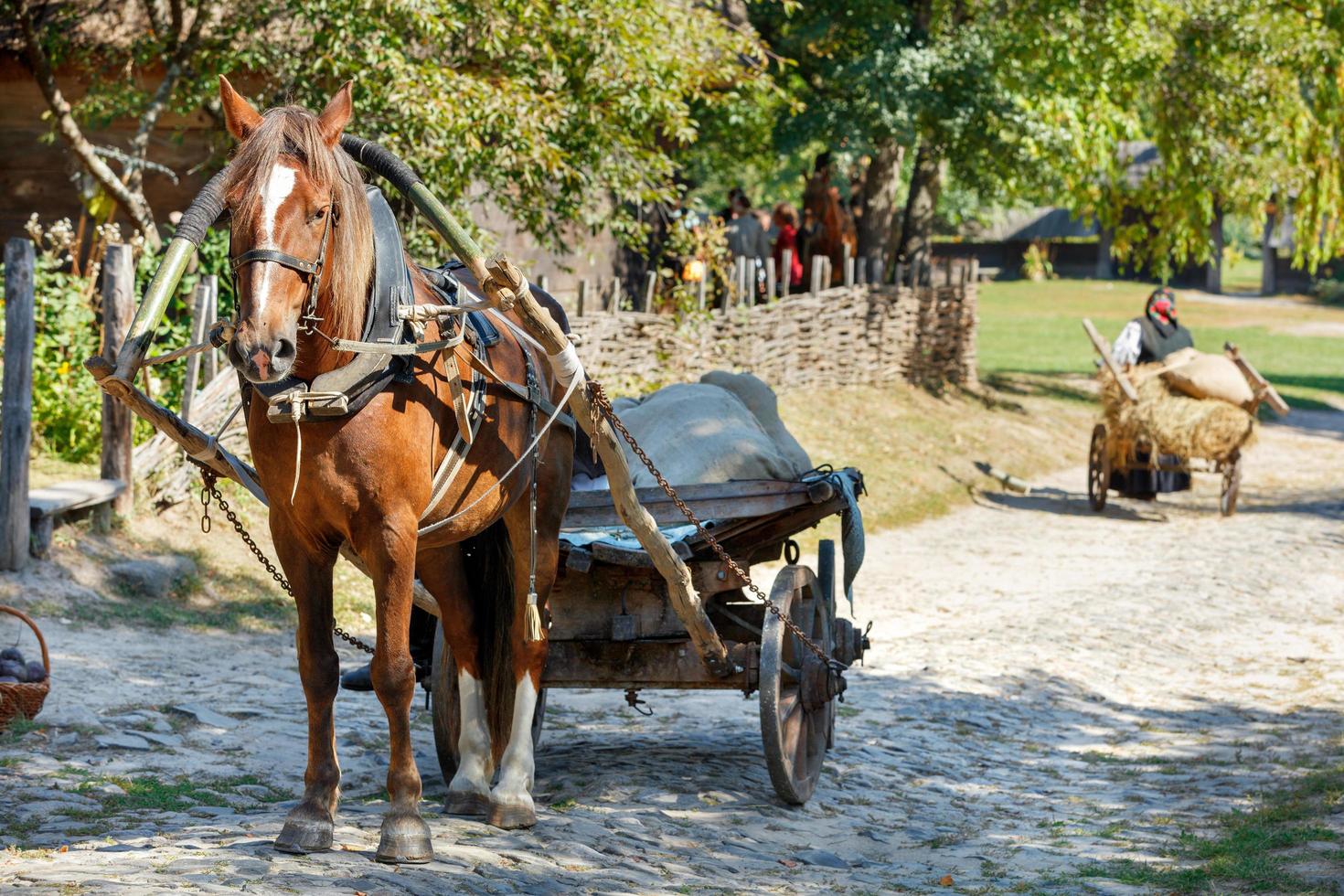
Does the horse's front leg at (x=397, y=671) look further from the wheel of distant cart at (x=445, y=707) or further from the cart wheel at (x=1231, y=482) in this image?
the cart wheel at (x=1231, y=482)

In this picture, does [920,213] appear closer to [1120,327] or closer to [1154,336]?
[1154,336]

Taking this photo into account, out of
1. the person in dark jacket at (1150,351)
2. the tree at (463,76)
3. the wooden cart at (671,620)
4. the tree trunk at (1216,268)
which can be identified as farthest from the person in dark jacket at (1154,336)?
the tree trunk at (1216,268)

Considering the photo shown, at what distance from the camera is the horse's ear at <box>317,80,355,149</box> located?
4691mm

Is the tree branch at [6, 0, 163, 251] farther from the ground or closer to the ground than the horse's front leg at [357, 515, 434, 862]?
farther from the ground

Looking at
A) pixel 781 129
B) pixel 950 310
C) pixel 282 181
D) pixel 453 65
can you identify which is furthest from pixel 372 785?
pixel 950 310

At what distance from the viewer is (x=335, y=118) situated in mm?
4723

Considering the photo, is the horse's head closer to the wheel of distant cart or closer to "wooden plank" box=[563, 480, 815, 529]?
"wooden plank" box=[563, 480, 815, 529]

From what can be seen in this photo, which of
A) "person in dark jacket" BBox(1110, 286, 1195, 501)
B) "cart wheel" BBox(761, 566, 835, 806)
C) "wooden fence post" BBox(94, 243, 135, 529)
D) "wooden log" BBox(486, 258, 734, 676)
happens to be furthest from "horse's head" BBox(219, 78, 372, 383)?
"person in dark jacket" BBox(1110, 286, 1195, 501)

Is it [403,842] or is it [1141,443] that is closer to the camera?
[403,842]

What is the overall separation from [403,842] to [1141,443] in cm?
1194

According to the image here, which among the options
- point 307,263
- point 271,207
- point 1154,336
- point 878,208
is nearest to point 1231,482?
point 1154,336

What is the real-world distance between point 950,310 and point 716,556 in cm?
1773

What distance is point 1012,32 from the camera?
796 inches

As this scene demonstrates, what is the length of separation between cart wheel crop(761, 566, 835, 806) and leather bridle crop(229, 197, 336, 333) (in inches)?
97.3
